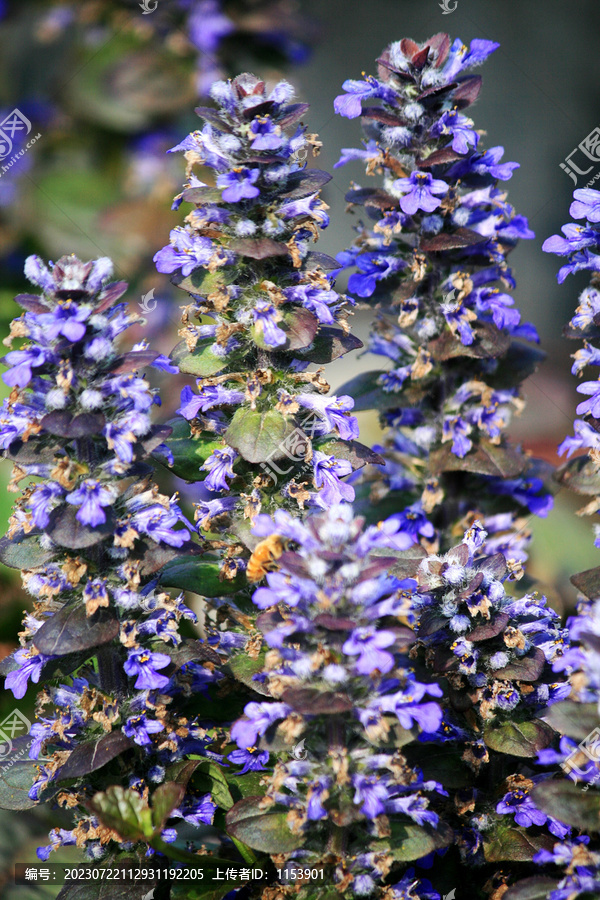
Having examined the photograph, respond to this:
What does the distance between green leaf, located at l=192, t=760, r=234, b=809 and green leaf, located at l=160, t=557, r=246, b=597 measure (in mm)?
535

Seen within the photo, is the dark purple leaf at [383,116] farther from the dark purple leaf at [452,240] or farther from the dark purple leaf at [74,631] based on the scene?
the dark purple leaf at [74,631]

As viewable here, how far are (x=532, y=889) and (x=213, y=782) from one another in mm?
1006

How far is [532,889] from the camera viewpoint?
8.28 ft

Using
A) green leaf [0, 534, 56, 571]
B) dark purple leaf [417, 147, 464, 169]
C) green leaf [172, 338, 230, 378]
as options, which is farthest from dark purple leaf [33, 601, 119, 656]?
dark purple leaf [417, 147, 464, 169]

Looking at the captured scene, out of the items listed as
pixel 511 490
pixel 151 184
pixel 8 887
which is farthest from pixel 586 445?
pixel 151 184

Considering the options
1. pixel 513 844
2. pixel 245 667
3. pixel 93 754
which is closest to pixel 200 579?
pixel 245 667

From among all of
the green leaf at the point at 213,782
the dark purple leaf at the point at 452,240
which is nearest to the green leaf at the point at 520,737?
the green leaf at the point at 213,782

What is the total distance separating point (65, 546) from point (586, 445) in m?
1.78

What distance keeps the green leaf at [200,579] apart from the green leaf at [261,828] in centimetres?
68

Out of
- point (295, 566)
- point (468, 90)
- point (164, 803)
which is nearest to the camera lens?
point (295, 566)

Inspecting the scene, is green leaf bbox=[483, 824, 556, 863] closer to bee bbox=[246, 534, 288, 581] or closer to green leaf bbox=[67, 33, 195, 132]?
bee bbox=[246, 534, 288, 581]

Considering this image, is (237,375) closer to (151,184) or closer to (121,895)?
(121,895)

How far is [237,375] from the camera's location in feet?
9.64

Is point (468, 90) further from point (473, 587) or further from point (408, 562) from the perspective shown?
point (473, 587)
